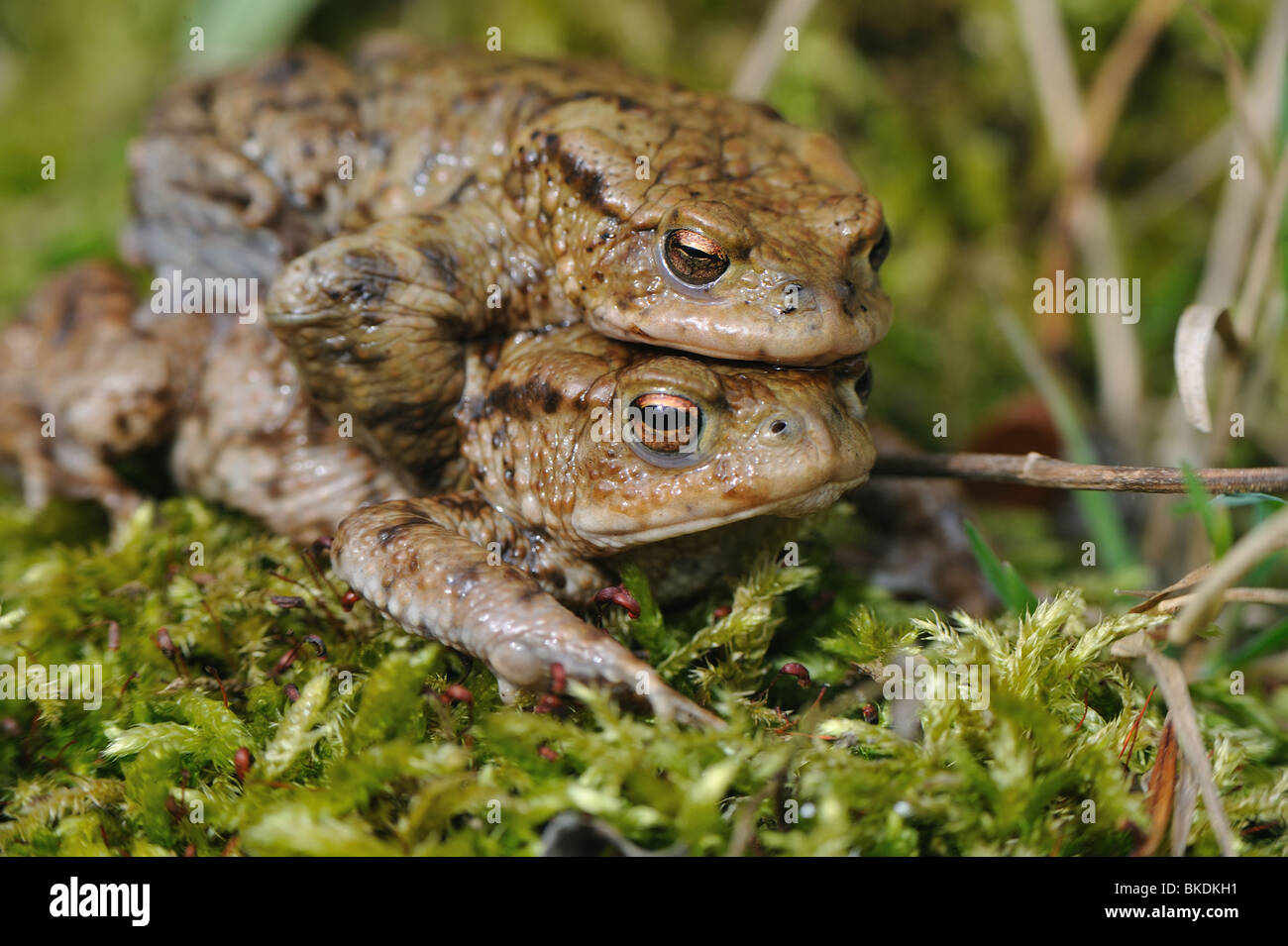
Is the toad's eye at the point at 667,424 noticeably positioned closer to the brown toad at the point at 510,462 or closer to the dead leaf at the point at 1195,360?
the brown toad at the point at 510,462

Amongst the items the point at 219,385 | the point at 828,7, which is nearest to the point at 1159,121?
the point at 828,7

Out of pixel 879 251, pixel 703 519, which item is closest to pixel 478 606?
pixel 703 519

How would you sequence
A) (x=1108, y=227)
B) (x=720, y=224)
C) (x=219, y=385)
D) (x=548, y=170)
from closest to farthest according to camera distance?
(x=720, y=224)
(x=548, y=170)
(x=219, y=385)
(x=1108, y=227)

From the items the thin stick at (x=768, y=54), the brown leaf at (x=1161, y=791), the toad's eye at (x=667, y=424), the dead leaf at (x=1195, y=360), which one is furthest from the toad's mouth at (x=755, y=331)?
the thin stick at (x=768, y=54)

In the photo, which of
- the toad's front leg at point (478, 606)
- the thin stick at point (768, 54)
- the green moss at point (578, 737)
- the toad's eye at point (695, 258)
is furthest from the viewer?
the thin stick at point (768, 54)
